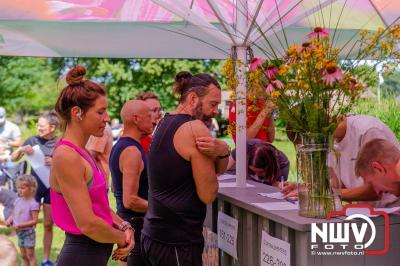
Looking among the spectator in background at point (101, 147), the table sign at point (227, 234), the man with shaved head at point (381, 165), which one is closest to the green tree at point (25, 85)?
the spectator in background at point (101, 147)

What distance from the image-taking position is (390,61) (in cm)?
250

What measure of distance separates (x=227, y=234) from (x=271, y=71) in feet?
3.16

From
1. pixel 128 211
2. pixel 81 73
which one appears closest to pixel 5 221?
pixel 128 211

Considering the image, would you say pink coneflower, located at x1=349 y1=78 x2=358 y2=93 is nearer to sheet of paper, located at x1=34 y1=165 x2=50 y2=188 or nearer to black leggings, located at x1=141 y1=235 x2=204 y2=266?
black leggings, located at x1=141 y1=235 x2=204 y2=266

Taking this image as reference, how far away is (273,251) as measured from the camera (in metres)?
2.54

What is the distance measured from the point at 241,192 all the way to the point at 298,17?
1205 mm

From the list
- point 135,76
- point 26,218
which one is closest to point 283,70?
point 26,218

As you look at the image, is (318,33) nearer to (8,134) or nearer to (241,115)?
(241,115)

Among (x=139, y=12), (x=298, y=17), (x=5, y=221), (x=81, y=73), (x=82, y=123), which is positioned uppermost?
(x=139, y=12)

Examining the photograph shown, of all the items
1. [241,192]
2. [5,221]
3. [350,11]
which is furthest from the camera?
[5,221]

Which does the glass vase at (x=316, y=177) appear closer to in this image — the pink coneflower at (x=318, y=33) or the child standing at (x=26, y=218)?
the pink coneflower at (x=318, y=33)

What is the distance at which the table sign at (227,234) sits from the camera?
306cm

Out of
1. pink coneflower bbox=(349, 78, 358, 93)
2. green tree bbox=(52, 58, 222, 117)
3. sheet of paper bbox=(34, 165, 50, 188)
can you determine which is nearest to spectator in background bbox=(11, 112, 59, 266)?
sheet of paper bbox=(34, 165, 50, 188)

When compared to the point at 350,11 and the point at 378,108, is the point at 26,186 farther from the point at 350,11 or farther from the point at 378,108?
the point at 378,108
